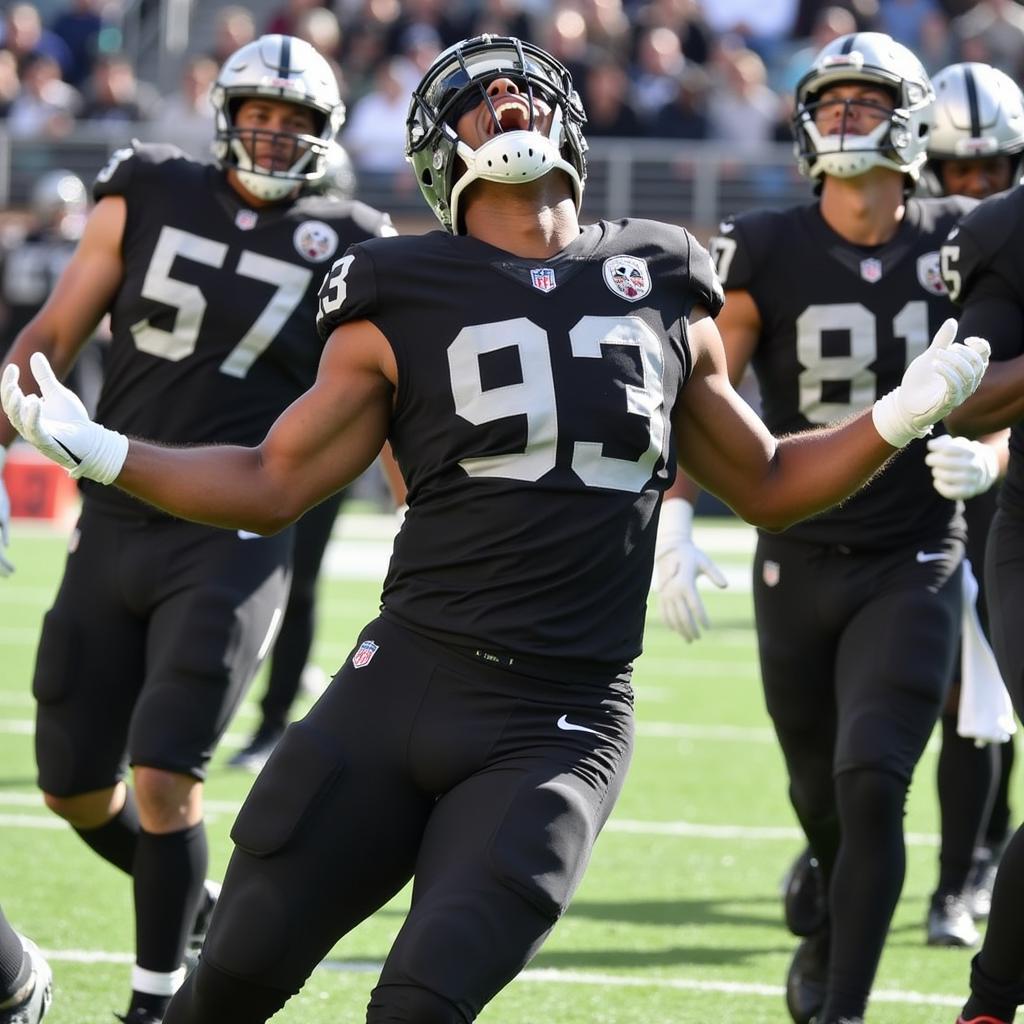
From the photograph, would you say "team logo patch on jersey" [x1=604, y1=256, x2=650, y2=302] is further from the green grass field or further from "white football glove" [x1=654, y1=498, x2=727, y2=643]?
the green grass field

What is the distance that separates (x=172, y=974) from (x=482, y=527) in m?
1.51

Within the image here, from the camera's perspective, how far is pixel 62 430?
9.69ft

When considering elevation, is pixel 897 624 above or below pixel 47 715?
above

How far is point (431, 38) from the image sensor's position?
1622cm

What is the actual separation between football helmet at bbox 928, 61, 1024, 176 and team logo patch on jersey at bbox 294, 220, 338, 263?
1.65 m

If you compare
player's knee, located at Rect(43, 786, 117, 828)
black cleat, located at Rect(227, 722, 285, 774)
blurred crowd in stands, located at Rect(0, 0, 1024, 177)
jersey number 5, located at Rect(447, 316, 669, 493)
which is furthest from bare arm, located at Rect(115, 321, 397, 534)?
blurred crowd in stands, located at Rect(0, 0, 1024, 177)

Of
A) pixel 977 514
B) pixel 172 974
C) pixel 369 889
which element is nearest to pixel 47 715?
pixel 172 974

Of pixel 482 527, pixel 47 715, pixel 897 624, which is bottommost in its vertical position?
pixel 47 715

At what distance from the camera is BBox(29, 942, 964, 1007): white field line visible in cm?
449

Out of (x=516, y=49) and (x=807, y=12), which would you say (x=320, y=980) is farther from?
(x=807, y=12)

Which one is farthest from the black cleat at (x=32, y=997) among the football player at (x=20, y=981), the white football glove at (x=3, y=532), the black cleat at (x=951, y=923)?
the black cleat at (x=951, y=923)

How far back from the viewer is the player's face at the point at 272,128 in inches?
176

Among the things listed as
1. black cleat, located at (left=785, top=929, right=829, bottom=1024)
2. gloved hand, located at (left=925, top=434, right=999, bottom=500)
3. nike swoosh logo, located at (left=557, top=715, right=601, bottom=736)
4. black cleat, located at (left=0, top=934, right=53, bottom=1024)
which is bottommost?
black cleat, located at (left=785, top=929, right=829, bottom=1024)

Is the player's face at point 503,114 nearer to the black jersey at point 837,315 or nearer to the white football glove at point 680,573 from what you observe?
the white football glove at point 680,573
